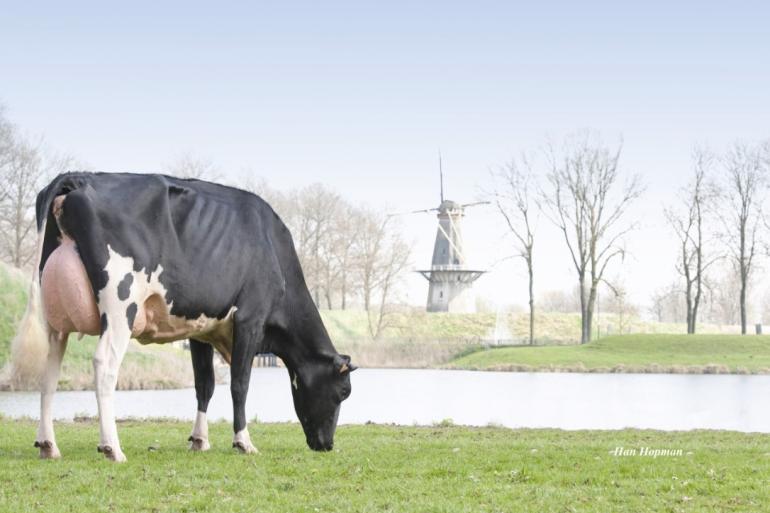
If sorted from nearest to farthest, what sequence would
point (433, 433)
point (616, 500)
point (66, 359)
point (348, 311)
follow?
point (616, 500) → point (433, 433) → point (66, 359) → point (348, 311)

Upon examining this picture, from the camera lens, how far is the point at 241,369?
11.1m

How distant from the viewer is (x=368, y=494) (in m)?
8.63

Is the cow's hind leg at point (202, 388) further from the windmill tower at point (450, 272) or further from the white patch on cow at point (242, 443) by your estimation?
the windmill tower at point (450, 272)

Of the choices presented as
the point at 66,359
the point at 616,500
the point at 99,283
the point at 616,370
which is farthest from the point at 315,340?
the point at 616,370

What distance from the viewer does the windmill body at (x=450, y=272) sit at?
88.3 m

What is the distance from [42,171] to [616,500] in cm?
5638

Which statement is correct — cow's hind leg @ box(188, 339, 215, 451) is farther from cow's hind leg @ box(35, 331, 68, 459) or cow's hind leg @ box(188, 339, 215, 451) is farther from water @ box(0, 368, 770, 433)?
water @ box(0, 368, 770, 433)

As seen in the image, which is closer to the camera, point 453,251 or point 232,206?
point 232,206

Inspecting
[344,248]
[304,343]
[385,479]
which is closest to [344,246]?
[344,248]

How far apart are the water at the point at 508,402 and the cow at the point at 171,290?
11639mm

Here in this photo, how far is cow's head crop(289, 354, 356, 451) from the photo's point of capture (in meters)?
11.8

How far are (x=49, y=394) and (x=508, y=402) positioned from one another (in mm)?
23592

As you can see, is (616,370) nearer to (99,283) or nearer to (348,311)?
(348,311)
